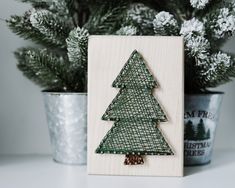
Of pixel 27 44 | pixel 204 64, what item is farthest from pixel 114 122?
pixel 27 44

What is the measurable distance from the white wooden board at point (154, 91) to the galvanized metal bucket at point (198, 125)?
0.07m

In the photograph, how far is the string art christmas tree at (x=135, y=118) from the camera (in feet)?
2.24

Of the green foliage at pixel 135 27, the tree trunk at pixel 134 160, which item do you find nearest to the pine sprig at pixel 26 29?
the green foliage at pixel 135 27

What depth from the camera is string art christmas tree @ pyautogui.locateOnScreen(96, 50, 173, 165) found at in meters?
0.68

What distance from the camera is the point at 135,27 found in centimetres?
77

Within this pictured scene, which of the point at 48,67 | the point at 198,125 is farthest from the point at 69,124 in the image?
the point at 198,125

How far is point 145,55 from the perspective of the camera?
0.69m

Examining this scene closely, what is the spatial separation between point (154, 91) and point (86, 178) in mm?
159

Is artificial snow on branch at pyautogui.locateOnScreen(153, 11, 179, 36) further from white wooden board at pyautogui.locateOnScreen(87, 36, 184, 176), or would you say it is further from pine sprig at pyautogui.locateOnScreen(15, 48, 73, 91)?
pine sprig at pyautogui.locateOnScreen(15, 48, 73, 91)

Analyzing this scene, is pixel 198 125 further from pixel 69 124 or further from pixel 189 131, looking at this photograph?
pixel 69 124

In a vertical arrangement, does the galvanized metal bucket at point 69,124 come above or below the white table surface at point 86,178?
above

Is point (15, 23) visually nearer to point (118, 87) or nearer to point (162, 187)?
point (118, 87)

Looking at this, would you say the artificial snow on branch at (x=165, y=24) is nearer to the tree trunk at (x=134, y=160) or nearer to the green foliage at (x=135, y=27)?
the green foliage at (x=135, y=27)

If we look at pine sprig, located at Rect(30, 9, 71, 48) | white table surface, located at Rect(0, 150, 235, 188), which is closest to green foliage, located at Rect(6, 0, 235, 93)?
pine sprig, located at Rect(30, 9, 71, 48)
